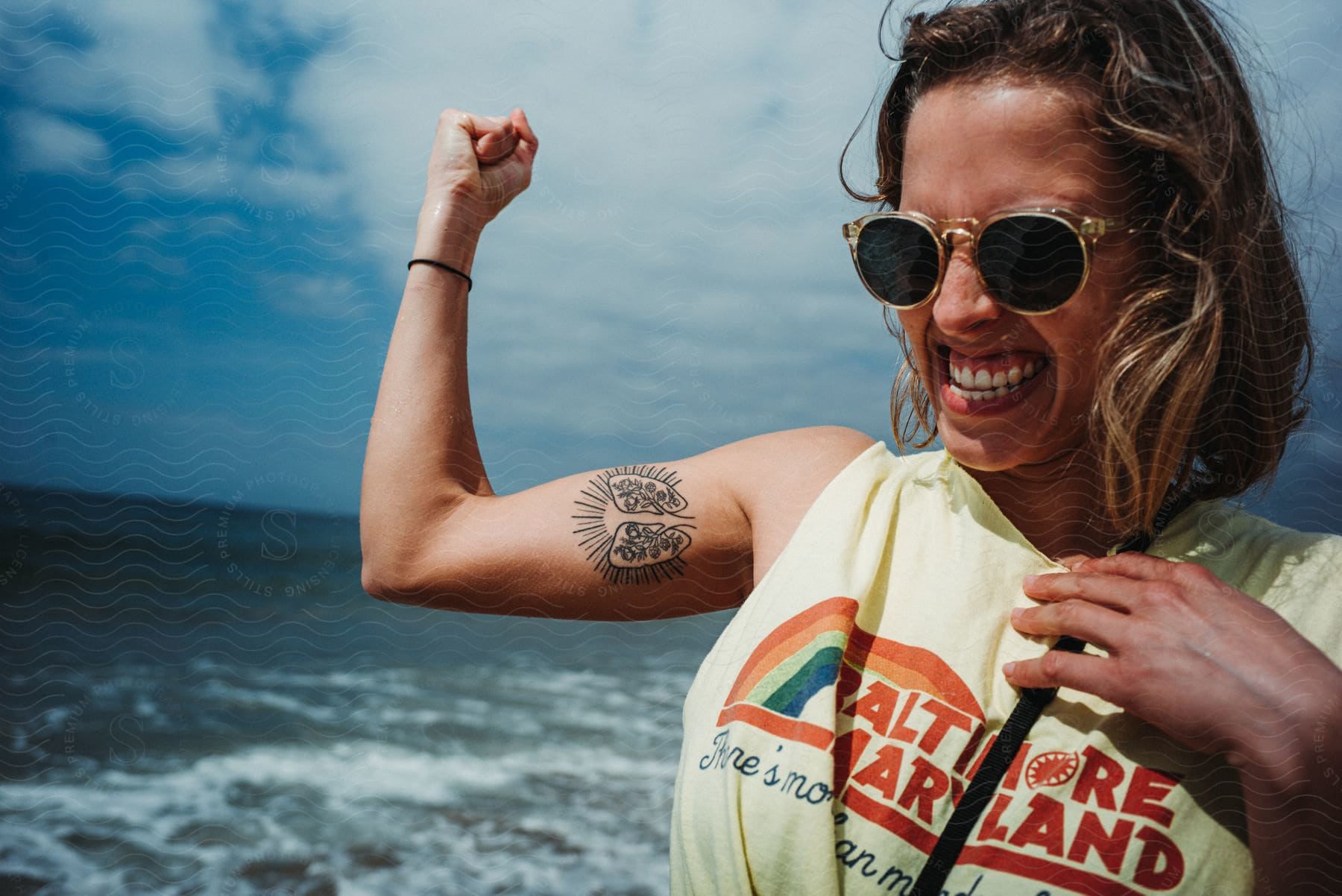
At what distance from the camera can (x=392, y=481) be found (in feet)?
4.11

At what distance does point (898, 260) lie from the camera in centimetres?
114

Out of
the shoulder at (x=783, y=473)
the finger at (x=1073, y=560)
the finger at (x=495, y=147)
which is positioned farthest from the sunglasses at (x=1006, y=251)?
the finger at (x=495, y=147)

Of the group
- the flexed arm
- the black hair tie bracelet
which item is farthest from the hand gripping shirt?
the black hair tie bracelet

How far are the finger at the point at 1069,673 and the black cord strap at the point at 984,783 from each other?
16mm

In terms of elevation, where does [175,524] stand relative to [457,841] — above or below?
above

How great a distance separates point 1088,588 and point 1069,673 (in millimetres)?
113

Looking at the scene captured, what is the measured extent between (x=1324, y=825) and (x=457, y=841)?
15.3ft

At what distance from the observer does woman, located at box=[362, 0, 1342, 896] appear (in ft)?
3.05

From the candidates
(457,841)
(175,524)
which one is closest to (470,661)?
(457,841)

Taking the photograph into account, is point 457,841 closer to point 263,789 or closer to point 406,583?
point 263,789

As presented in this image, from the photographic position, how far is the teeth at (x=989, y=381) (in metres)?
1.09

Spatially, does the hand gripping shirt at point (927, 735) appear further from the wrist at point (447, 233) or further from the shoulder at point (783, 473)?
the wrist at point (447, 233)

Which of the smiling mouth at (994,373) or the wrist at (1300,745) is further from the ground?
the smiling mouth at (994,373)

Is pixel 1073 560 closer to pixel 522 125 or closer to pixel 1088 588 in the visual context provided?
pixel 1088 588
